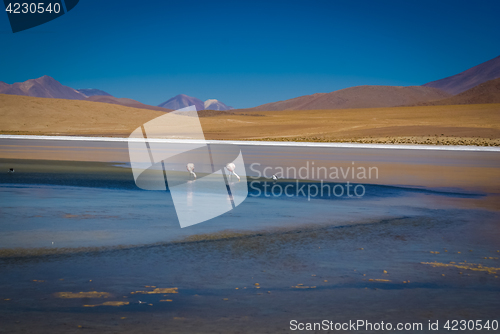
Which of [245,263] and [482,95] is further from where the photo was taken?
[482,95]

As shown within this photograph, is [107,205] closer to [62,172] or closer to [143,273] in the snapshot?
[143,273]

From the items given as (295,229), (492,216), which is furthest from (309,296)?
(492,216)

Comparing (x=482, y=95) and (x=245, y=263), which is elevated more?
(x=482, y=95)

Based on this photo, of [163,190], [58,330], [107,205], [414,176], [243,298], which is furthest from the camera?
[414,176]

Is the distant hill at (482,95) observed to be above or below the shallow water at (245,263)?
above

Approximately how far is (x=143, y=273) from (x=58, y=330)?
5.30 ft

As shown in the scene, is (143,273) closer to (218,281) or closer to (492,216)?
(218,281)

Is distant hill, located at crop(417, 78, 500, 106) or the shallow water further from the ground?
distant hill, located at crop(417, 78, 500, 106)

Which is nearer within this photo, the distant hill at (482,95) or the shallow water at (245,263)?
the shallow water at (245,263)

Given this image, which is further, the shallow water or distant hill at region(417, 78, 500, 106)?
distant hill at region(417, 78, 500, 106)

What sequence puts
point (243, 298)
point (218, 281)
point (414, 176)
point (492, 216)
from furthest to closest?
1. point (414, 176)
2. point (492, 216)
3. point (218, 281)
4. point (243, 298)

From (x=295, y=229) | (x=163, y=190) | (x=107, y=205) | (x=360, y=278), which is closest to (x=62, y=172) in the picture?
(x=163, y=190)

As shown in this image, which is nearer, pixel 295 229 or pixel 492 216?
pixel 295 229

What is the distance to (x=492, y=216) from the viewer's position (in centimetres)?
972
